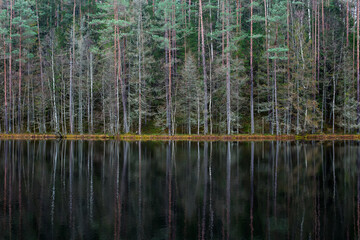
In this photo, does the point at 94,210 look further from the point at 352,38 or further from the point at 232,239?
the point at 352,38

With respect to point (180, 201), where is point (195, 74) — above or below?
above

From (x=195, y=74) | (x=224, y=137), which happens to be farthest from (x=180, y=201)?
(x=195, y=74)

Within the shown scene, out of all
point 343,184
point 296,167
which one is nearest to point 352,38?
point 296,167

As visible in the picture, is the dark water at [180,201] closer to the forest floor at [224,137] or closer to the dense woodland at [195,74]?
the forest floor at [224,137]

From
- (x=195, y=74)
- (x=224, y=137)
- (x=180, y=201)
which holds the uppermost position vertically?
(x=195, y=74)

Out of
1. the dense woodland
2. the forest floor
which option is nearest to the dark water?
the forest floor

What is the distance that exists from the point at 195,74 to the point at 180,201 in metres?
33.3

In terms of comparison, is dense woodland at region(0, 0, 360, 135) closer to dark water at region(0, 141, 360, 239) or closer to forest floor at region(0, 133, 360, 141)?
forest floor at region(0, 133, 360, 141)

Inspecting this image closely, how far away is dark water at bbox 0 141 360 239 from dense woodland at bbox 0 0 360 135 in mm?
22931

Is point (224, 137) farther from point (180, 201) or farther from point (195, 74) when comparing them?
point (180, 201)

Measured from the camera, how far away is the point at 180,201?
36.0 feet

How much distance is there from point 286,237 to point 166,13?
3834cm

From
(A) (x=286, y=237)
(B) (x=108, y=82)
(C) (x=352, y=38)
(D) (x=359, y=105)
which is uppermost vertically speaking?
(C) (x=352, y=38)

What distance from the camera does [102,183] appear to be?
45.6 ft
